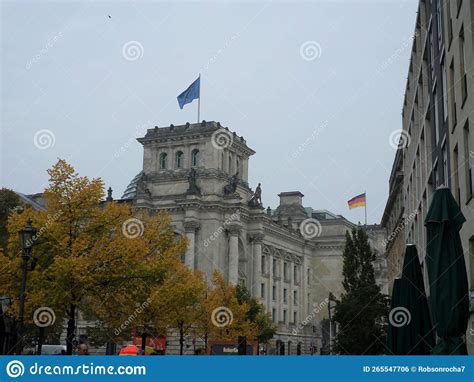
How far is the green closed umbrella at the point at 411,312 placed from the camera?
53.6ft

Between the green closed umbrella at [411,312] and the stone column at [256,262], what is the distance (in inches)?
2899

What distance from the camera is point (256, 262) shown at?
299ft

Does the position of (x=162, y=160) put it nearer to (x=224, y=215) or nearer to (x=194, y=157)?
(x=194, y=157)

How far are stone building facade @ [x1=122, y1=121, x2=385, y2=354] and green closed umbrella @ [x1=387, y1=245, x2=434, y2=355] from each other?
65.7 metres

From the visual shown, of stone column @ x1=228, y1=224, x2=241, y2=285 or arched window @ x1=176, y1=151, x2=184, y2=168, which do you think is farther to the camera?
arched window @ x1=176, y1=151, x2=184, y2=168

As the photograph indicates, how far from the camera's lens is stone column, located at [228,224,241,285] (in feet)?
281

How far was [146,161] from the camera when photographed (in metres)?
94.8

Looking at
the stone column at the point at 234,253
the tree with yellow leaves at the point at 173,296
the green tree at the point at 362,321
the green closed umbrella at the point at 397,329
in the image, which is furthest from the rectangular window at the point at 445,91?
the stone column at the point at 234,253

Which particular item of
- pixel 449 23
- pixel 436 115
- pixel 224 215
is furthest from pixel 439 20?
pixel 224 215

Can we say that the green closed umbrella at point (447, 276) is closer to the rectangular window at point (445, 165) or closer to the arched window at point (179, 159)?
the rectangular window at point (445, 165)

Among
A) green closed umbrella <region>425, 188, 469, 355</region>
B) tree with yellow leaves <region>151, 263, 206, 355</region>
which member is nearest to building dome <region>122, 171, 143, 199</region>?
tree with yellow leaves <region>151, 263, 206, 355</region>

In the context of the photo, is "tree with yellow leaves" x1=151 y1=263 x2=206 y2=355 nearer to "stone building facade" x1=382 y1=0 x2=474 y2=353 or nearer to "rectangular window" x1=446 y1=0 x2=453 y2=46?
"stone building facade" x1=382 y1=0 x2=474 y2=353

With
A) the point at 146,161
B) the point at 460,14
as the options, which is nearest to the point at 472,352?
the point at 460,14
